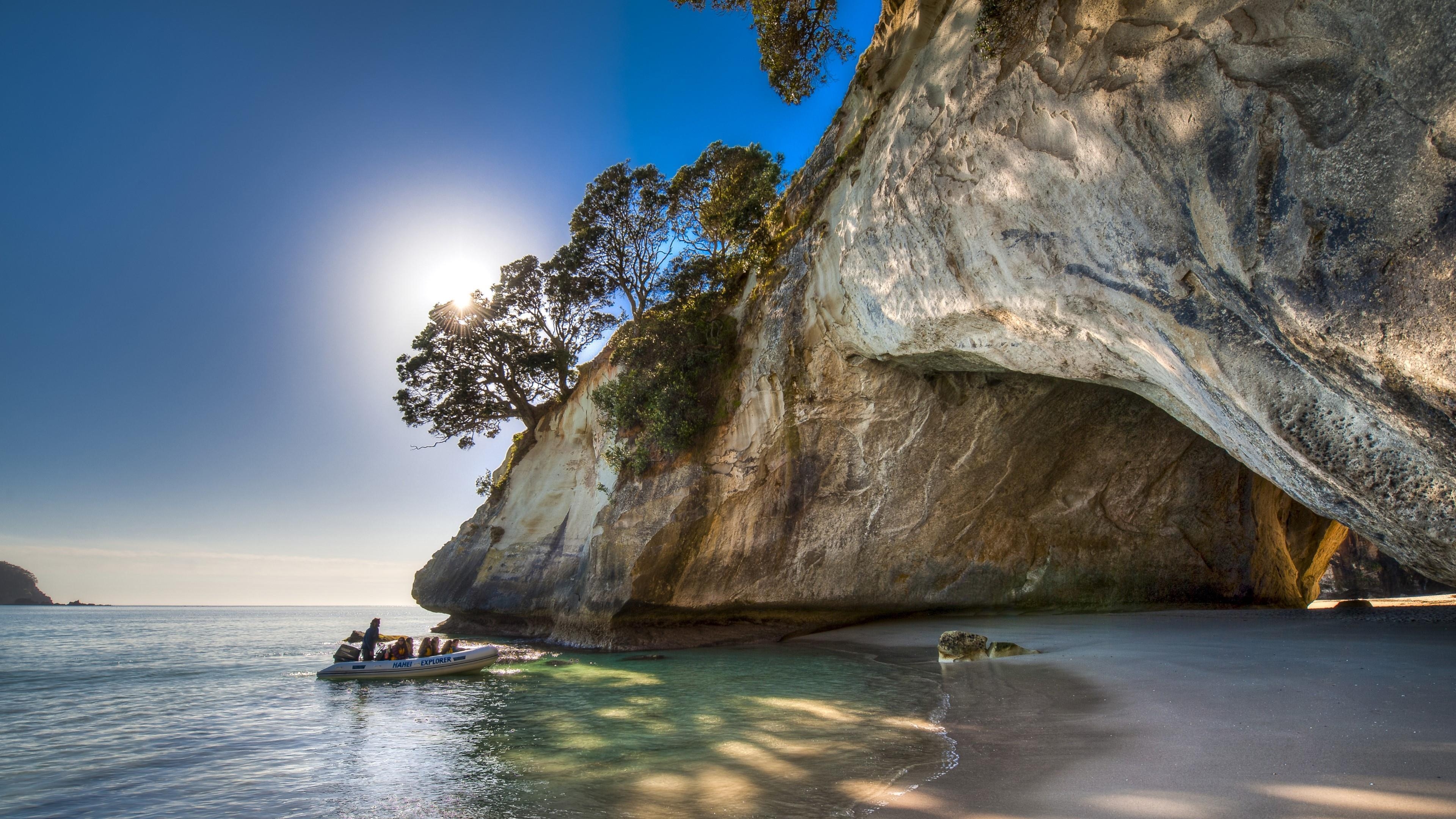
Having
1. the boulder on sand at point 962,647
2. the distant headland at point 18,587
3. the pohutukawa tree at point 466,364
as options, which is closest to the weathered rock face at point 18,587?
the distant headland at point 18,587

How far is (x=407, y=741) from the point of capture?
28.3 feet

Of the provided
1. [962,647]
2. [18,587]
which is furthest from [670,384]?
[18,587]

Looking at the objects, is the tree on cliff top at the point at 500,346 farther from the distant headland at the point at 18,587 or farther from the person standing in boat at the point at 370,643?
the distant headland at the point at 18,587

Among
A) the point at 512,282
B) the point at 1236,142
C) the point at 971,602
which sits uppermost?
the point at 512,282

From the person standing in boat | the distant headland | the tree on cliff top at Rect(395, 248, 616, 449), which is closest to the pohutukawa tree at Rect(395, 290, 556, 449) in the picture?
the tree on cliff top at Rect(395, 248, 616, 449)

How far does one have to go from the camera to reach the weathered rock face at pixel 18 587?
4769 inches

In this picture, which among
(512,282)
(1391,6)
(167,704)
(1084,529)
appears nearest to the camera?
(1391,6)

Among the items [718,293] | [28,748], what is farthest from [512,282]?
[28,748]

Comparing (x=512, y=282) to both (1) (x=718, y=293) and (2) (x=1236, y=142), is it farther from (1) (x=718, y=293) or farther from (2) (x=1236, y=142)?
(2) (x=1236, y=142)

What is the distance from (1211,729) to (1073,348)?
15.6 ft

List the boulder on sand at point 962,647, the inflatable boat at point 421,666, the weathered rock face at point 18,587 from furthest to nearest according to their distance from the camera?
the weathered rock face at point 18,587
the inflatable boat at point 421,666
the boulder on sand at point 962,647

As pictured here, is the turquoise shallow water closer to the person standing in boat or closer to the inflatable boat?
the inflatable boat

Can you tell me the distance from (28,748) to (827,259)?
15.3m

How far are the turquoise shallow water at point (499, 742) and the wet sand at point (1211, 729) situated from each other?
2.36ft
